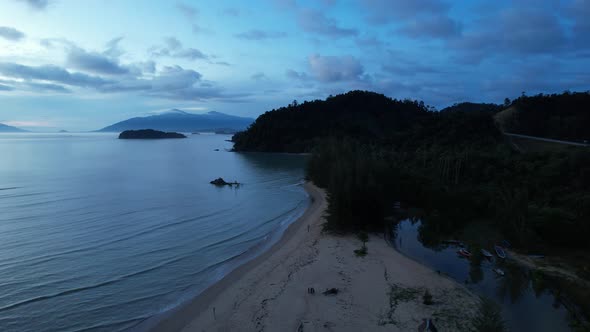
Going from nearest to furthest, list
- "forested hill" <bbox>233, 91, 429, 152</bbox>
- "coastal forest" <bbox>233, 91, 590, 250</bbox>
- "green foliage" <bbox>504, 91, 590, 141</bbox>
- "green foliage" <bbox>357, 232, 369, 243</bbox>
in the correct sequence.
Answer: "coastal forest" <bbox>233, 91, 590, 250</bbox>
"green foliage" <bbox>357, 232, 369, 243</bbox>
"green foliage" <bbox>504, 91, 590, 141</bbox>
"forested hill" <bbox>233, 91, 429, 152</bbox>

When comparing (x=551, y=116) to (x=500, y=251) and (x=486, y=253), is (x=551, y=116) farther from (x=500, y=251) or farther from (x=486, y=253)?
(x=486, y=253)

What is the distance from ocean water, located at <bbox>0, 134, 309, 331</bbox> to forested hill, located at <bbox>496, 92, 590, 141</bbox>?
98.4ft

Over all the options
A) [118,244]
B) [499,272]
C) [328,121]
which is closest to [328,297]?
[499,272]

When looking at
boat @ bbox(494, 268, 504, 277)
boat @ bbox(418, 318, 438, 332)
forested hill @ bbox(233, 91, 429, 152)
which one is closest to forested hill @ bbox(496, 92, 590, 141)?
boat @ bbox(494, 268, 504, 277)

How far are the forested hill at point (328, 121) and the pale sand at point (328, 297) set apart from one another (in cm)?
7460

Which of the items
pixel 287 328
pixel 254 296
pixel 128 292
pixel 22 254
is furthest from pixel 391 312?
pixel 22 254

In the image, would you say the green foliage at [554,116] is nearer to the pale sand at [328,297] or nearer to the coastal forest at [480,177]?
the coastal forest at [480,177]

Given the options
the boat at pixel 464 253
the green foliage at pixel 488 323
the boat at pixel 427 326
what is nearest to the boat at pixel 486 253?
the boat at pixel 464 253

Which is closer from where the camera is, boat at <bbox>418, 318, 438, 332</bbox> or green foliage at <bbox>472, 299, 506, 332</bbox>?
green foliage at <bbox>472, 299, 506, 332</bbox>

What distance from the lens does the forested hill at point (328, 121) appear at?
320ft

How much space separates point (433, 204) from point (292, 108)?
92.8 m

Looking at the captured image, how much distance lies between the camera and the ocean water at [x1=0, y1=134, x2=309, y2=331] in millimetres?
11750

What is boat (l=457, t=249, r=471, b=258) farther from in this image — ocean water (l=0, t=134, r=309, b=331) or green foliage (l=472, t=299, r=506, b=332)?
ocean water (l=0, t=134, r=309, b=331)

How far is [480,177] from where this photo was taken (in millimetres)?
26203
